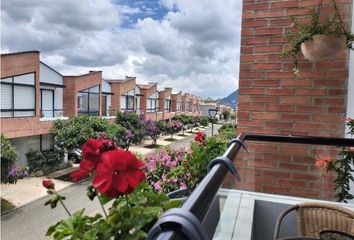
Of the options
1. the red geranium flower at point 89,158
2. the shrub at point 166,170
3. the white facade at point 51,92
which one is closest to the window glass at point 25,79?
the white facade at point 51,92

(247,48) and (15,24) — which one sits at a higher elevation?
(15,24)

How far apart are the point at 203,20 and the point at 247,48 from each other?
5025 millimetres

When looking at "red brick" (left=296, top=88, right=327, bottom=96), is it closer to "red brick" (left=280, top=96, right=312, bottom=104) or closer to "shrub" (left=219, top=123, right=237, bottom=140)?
"red brick" (left=280, top=96, right=312, bottom=104)

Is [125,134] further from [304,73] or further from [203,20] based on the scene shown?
[304,73]

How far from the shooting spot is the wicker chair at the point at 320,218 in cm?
160

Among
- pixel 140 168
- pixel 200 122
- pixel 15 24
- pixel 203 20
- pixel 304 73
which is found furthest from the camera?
pixel 200 122

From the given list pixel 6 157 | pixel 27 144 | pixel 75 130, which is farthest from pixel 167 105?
pixel 6 157

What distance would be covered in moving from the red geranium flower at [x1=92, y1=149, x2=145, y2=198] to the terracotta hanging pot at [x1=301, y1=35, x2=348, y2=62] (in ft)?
7.04

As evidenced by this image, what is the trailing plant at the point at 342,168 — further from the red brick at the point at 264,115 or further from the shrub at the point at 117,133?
the shrub at the point at 117,133

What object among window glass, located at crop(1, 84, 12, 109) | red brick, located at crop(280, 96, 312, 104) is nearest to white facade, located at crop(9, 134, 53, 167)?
window glass, located at crop(1, 84, 12, 109)

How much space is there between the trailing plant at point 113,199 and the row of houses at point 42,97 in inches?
505

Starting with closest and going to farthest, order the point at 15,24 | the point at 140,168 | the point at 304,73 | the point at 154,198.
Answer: the point at 140,168
the point at 154,198
the point at 304,73
the point at 15,24

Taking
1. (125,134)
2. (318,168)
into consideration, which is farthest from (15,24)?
(318,168)

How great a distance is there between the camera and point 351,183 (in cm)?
243
